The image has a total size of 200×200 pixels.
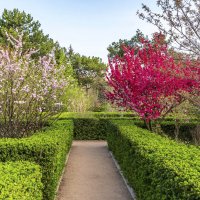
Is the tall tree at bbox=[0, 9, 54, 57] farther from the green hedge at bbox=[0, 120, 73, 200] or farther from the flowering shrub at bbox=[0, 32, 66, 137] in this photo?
the green hedge at bbox=[0, 120, 73, 200]

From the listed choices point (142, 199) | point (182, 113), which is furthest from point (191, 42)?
point (142, 199)

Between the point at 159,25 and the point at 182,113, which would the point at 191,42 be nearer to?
the point at 159,25

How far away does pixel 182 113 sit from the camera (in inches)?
401

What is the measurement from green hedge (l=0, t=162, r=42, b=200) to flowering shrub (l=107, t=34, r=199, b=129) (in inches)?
195

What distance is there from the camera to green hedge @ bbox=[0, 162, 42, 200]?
360 centimetres

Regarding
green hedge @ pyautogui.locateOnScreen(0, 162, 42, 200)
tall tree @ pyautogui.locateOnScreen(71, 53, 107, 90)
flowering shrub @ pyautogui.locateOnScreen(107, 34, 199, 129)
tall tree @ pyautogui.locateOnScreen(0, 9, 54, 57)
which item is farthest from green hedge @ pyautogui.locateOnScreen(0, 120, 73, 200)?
tall tree @ pyautogui.locateOnScreen(71, 53, 107, 90)

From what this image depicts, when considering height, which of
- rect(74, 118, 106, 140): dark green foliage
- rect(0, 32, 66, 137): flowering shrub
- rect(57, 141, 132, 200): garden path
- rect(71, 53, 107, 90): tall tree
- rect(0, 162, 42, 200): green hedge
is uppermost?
rect(71, 53, 107, 90): tall tree

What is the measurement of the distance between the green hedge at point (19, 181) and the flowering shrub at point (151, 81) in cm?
496

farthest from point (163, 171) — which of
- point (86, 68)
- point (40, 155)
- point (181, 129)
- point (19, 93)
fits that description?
point (86, 68)

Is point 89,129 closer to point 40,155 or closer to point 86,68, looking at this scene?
point 40,155

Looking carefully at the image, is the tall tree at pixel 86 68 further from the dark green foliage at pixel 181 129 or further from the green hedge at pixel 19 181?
the green hedge at pixel 19 181

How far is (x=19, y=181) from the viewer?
3947 mm

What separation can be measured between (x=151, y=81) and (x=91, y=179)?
10.2 feet

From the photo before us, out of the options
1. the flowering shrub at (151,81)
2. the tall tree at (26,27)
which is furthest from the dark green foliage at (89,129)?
the tall tree at (26,27)
